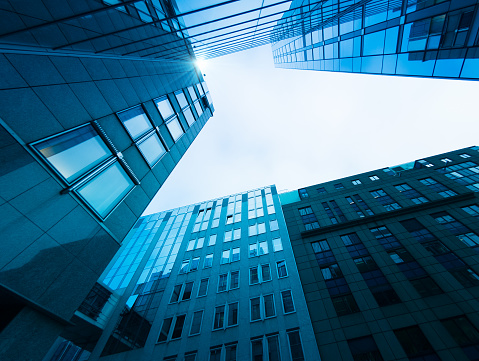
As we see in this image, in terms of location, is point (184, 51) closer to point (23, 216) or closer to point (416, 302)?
point (23, 216)

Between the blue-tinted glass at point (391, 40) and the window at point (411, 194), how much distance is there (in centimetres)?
2655

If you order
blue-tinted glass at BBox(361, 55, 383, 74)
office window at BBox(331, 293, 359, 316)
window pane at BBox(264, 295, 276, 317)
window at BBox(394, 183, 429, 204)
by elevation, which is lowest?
window at BBox(394, 183, 429, 204)

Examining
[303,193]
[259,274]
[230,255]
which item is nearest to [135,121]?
[259,274]

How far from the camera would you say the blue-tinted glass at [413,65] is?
14508mm

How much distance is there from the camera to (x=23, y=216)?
5.85 m

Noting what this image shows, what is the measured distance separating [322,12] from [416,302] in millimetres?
30825

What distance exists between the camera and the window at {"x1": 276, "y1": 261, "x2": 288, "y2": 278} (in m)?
27.0

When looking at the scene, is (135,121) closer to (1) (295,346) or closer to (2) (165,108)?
(2) (165,108)

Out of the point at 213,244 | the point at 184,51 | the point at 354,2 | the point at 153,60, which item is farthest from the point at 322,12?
the point at 213,244

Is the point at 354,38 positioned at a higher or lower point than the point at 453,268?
higher

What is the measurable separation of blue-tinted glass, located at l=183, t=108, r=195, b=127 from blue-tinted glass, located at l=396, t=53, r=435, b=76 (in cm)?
1758

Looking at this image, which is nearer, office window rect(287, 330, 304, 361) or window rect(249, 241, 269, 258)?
office window rect(287, 330, 304, 361)

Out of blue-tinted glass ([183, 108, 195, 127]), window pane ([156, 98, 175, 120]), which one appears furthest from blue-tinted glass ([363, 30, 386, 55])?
window pane ([156, 98, 175, 120])

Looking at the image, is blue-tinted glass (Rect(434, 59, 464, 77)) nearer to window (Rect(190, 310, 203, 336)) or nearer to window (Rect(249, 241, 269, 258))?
window (Rect(249, 241, 269, 258))
